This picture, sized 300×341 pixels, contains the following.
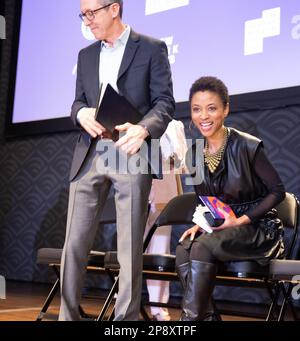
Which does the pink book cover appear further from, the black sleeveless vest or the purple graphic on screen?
the purple graphic on screen

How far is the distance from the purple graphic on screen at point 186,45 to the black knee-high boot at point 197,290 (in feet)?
7.04

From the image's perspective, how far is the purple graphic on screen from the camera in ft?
12.7

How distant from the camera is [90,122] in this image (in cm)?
187

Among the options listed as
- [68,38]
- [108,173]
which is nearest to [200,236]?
[108,173]

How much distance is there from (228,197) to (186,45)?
230 centimetres

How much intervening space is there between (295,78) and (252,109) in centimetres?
42

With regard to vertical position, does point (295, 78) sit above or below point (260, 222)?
above

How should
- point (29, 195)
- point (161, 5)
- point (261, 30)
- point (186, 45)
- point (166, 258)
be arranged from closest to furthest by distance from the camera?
point (166, 258) < point (261, 30) < point (186, 45) < point (161, 5) < point (29, 195)

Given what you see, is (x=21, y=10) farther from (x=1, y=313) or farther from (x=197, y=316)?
(x=197, y=316)

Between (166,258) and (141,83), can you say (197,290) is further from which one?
(141,83)

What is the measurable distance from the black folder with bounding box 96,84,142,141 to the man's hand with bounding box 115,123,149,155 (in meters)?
0.03

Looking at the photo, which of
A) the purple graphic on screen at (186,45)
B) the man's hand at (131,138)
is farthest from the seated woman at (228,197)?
the purple graphic on screen at (186,45)

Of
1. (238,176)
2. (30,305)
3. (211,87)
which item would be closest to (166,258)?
(238,176)

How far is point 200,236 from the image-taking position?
2203mm
